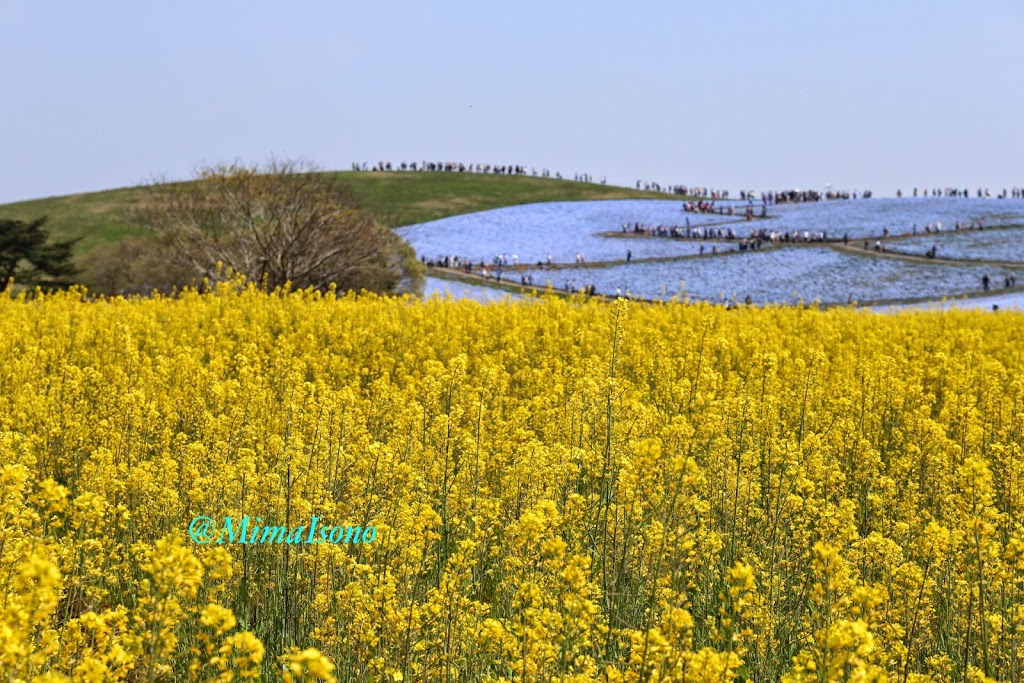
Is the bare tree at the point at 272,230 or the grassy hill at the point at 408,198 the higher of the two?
the grassy hill at the point at 408,198

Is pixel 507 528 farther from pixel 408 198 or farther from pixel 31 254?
pixel 408 198

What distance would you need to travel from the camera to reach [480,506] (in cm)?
514

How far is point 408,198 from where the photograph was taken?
8919 cm

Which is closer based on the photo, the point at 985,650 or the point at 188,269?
the point at 985,650

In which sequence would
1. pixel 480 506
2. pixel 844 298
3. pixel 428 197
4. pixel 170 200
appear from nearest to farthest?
pixel 480 506 → pixel 170 200 → pixel 844 298 → pixel 428 197

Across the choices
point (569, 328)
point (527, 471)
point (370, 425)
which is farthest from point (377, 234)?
point (527, 471)

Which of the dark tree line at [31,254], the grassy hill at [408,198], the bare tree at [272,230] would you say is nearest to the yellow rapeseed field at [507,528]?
the bare tree at [272,230]

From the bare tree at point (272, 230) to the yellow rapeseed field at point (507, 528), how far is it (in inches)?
702

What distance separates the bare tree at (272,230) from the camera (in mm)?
28859

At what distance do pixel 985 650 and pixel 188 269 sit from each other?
32.8m

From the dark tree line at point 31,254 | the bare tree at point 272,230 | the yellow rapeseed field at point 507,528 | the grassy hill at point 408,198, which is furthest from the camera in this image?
the grassy hill at point 408,198

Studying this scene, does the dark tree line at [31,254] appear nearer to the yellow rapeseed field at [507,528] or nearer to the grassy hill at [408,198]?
the grassy hill at [408,198]

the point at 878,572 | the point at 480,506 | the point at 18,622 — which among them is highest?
the point at 18,622

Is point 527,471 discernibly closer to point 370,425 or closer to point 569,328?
point 370,425
